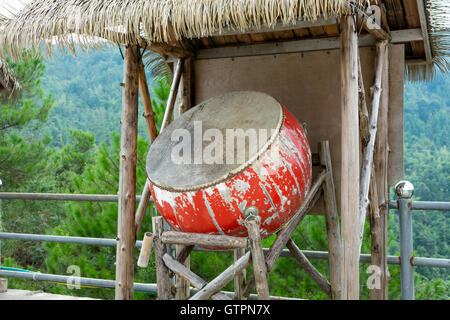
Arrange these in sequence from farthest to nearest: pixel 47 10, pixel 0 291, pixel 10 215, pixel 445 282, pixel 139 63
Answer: pixel 10 215
pixel 445 282
pixel 0 291
pixel 139 63
pixel 47 10

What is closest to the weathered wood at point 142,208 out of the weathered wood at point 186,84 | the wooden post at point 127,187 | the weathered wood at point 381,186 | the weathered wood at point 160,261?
the wooden post at point 127,187

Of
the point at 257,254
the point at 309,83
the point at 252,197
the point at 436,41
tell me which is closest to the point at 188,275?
the point at 257,254

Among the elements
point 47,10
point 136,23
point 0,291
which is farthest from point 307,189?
point 0,291

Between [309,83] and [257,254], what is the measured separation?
1529mm

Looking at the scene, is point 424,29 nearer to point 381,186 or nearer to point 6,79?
point 381,186

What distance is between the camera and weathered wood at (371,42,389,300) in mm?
3449

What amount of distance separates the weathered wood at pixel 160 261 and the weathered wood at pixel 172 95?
1001 mm

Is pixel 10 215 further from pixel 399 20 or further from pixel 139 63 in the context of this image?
pixel 399 20

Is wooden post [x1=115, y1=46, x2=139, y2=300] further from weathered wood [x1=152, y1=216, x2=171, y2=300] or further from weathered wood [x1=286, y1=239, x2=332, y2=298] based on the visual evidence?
weathered wood [x1=286, y1=239, x2=332, y2=298]

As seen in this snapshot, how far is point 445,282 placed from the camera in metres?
11.6

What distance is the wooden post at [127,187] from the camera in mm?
3291

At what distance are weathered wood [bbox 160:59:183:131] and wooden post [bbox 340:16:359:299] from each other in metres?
1.41

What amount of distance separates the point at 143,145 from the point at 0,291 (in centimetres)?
359

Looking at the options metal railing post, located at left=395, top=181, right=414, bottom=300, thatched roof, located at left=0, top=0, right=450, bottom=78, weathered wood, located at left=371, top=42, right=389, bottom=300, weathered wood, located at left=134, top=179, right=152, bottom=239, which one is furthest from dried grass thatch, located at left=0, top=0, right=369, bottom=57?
metal railing post, located at left=395, top=181, right=414, bottom=300
